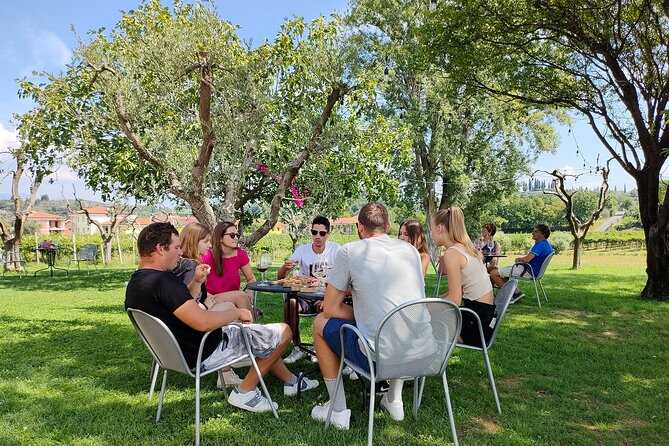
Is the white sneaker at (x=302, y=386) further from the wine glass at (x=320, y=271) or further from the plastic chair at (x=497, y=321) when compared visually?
the plastic chair at (x=497, y=321)

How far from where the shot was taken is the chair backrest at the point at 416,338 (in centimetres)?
242

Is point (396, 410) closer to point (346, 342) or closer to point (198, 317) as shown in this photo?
point (346, 342)

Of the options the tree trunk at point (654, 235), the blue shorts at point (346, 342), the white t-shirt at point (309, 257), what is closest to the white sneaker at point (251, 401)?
the blue shorts at point (346, 342)

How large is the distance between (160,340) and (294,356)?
189cm

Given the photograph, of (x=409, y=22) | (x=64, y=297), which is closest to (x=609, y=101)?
(x=64, y=297)

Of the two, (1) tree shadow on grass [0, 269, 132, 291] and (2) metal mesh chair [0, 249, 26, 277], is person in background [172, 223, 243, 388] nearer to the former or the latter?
(1) tree shadow on grass [0, 269, 132, 291]

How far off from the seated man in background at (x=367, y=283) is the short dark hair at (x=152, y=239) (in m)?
0.98

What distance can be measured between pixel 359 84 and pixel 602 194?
1004 cm

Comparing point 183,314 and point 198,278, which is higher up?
point 198,278

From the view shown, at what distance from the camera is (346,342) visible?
2771 mm

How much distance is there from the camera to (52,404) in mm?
3307

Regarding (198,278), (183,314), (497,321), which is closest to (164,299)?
(183,314)

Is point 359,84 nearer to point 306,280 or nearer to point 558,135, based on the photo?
point 306,280

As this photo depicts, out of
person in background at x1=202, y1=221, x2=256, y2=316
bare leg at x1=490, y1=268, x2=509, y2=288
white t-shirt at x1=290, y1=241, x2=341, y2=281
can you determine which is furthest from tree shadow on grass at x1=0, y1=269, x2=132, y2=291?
bare leg at x1=490, y1=268, x2=509, y2=288
